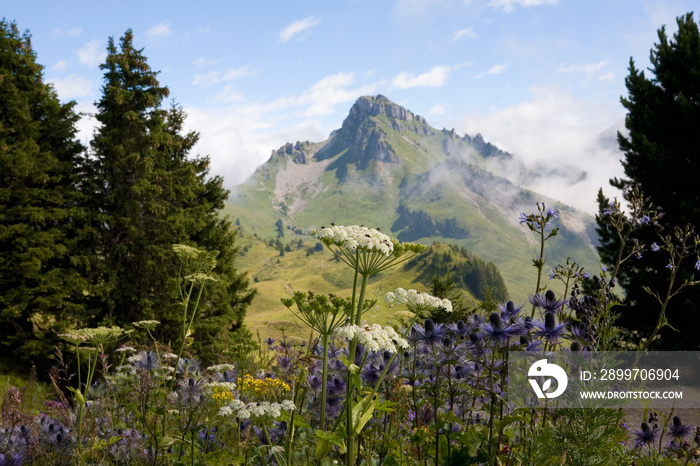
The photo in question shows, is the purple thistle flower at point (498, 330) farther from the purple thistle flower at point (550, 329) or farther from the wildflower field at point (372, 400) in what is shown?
the purple thistle flower at point (550, 329)

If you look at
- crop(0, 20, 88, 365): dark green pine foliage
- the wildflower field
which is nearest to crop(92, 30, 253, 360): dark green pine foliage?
crop(0, 20, 88, 365): dark green pine foliage

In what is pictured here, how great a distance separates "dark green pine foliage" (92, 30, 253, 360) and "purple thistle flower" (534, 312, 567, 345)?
60.2 feet

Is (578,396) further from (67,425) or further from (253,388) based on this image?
(67,425)

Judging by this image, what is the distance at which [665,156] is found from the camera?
1861cm

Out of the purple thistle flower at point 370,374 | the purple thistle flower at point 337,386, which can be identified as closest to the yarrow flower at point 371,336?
the purple thistle flower at point 337,386

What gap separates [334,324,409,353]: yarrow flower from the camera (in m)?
2.38

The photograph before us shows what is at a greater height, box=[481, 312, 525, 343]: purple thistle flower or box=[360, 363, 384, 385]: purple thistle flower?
box=[481, 312, 525, 343]: purple thistle flower

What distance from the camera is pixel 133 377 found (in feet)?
15.6

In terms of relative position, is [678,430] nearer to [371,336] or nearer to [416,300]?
[416,300]

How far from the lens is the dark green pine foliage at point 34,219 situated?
1914cm

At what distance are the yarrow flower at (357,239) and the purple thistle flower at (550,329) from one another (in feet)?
4.02

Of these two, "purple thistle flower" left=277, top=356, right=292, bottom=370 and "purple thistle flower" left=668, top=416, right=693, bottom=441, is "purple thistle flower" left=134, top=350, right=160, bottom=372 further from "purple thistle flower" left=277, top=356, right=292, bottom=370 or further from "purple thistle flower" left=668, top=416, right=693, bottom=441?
"purple thistle flower" left=668, top=416, right=693, bottom=441

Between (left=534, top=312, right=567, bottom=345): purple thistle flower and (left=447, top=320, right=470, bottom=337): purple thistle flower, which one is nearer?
(left=534, top=312, right=567, bottom=345): purple thistle flower

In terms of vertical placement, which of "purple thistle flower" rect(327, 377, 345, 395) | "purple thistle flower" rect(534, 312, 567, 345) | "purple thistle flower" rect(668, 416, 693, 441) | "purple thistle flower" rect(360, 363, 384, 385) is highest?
"purple thistle flower" rect(534, 312, 567, 345)
